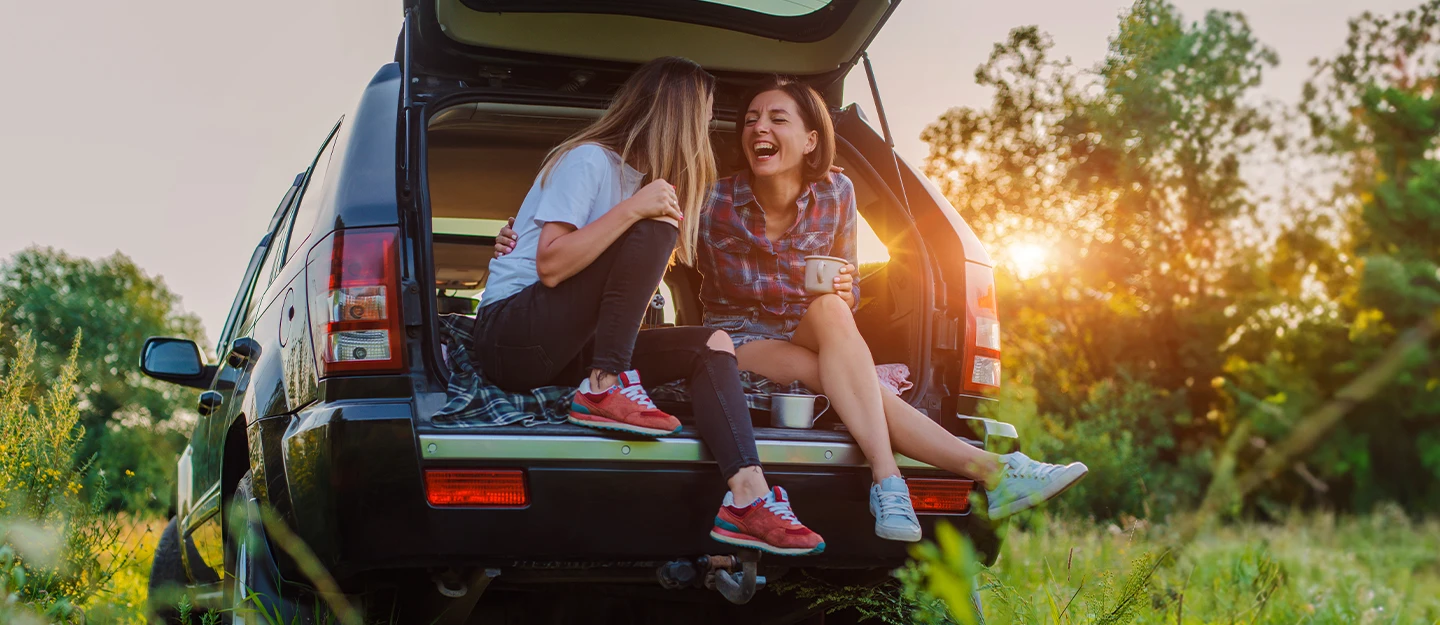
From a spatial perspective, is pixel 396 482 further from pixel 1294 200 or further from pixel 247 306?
pixel 1294 200

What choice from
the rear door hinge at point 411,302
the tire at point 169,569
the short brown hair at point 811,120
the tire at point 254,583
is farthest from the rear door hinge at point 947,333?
the tire at point 169,569

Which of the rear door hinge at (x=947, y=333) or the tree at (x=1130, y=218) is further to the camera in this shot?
the tree at (x=1130, y=218)

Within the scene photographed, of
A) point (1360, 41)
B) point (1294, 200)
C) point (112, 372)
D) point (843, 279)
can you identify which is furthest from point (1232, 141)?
point (112, 372)

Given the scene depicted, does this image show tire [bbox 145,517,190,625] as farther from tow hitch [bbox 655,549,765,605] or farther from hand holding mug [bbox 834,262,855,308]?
hand holding mug [bbox 834,262,855,308]

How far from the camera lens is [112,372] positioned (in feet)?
88.7

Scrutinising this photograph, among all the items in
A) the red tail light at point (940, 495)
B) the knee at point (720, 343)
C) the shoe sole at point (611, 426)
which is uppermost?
the knee at point (720, 343)

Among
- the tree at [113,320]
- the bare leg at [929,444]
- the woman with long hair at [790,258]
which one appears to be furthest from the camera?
the tree at [113,320]

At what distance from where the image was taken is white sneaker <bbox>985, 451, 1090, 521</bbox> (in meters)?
2.75

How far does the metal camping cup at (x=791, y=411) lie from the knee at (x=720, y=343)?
0.18 metres

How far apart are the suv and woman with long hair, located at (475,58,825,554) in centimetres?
8

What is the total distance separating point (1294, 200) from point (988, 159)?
771 cm

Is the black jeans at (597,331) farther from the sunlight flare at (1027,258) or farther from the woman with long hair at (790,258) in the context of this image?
the sunlight flare at (1027,258)

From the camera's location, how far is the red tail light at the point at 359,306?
93.9 inches

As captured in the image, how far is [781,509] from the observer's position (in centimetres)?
251
